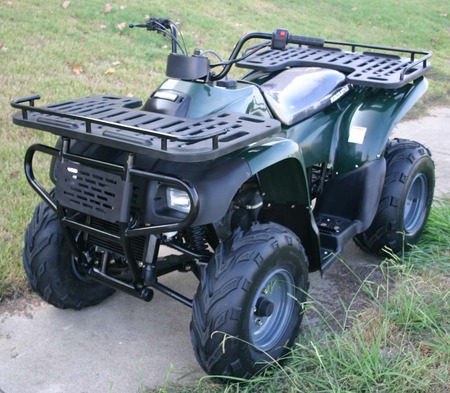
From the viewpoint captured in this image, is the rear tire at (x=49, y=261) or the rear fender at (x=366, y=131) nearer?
the rear tire at (x=49, y=261)

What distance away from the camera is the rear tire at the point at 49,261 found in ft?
10.5

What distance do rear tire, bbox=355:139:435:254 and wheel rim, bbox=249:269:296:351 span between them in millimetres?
1090

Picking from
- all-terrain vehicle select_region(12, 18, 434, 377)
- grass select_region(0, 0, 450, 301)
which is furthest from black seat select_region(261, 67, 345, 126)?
grass select_region(0, 0, 450, 301)

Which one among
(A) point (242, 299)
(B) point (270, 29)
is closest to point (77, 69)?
(B) point (270, 29)

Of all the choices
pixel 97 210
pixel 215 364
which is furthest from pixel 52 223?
pixel 215 364

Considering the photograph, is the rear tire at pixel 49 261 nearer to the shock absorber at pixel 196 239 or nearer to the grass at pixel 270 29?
the grass at pixel 270 29

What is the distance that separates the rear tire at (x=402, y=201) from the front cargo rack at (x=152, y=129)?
1409mm

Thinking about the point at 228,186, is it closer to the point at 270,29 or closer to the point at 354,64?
the point at 354,64

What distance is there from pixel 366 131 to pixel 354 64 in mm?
495

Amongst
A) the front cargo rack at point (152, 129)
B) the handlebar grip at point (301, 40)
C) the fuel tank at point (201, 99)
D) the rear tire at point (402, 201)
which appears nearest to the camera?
the front cargo rack at point (152, 129)

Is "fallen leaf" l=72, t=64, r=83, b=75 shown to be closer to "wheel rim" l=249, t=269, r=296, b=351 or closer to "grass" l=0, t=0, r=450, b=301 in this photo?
"grass" l=0, t=0, r=450, b=301

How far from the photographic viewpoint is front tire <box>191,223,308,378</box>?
8.75ft

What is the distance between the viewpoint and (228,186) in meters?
2.62

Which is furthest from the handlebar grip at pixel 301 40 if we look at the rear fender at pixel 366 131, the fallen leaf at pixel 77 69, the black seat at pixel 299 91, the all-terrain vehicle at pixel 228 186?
the fallen leaf at pixel 77 69
